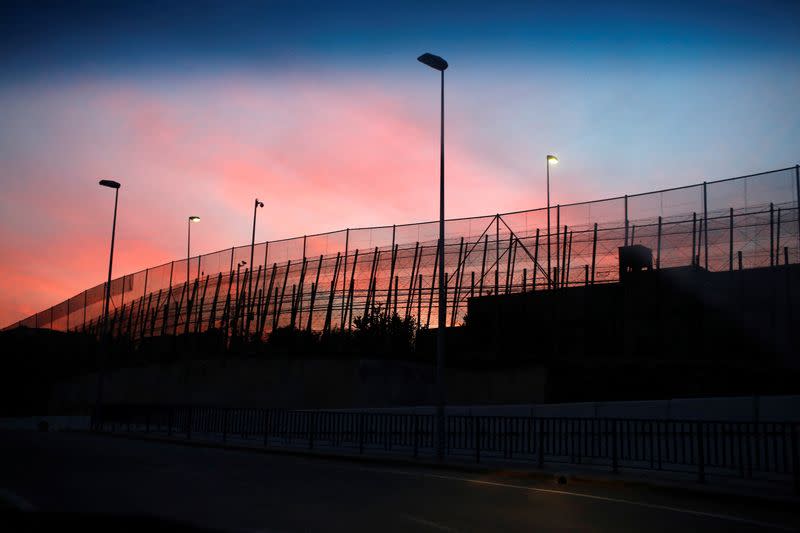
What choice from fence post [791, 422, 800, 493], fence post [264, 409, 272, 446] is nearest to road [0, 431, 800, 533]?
fence post [791, 422, 800, 493]

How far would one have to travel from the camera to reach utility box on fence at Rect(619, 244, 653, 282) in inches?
1513

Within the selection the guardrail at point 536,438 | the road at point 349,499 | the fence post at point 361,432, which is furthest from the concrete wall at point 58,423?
the road at point 349,499

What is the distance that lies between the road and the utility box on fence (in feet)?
74.4

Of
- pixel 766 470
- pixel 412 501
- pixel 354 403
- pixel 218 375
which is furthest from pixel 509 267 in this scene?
pixel 412 501

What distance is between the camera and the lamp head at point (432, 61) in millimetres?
23078

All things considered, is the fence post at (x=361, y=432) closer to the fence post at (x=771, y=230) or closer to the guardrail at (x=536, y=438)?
the guardrail at (x=536, y=438)

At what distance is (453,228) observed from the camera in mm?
47156

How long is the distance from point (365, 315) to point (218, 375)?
969 centimetres

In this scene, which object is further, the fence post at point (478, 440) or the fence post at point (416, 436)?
the fence post at point (416, 436)

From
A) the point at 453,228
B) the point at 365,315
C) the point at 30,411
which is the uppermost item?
the point at 453,228

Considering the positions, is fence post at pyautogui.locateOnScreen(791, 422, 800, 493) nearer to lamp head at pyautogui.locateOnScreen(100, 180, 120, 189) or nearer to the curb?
the curb

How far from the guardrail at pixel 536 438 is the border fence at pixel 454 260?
17079mm

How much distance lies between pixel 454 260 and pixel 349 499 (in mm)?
34468

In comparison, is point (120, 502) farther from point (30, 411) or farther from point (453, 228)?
point (30, 411)
